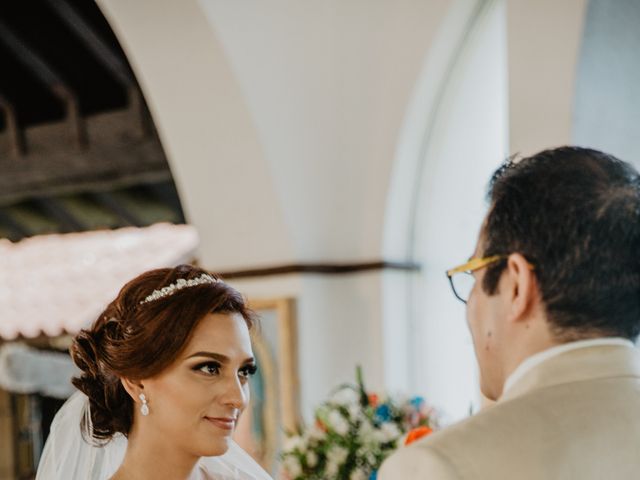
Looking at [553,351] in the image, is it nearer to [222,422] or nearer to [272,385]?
[222,422]

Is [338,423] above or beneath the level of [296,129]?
beneath

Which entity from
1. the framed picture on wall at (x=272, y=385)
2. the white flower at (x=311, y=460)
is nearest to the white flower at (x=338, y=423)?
the white flower at (x=311, y=460)

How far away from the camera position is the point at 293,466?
3588mm

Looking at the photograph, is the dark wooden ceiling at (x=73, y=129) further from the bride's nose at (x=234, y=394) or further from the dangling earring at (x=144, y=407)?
the bride's nose at (x=234, y=394)

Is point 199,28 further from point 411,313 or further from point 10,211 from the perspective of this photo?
point 10,211

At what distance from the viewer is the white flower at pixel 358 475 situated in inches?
137

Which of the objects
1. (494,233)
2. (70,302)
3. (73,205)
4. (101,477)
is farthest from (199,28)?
(70,302)

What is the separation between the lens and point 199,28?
5.44 meters

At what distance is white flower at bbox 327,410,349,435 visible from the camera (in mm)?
3574

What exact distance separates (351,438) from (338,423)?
7 cm

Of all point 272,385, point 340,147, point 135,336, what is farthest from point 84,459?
point 340,147

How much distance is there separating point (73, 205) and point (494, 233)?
9.53 m

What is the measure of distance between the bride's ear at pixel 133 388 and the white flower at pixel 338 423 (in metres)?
1.16

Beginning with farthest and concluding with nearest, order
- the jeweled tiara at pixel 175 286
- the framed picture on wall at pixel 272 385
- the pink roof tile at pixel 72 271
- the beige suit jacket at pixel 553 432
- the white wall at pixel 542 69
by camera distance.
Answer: the pink roof tile at pixel 72 271, the framed picture on wall at pixel 272 385, the white wall at pixel 542 69, the jeweled tiara at pixel 175 286, the beige suit jacket at pixel 553 432
